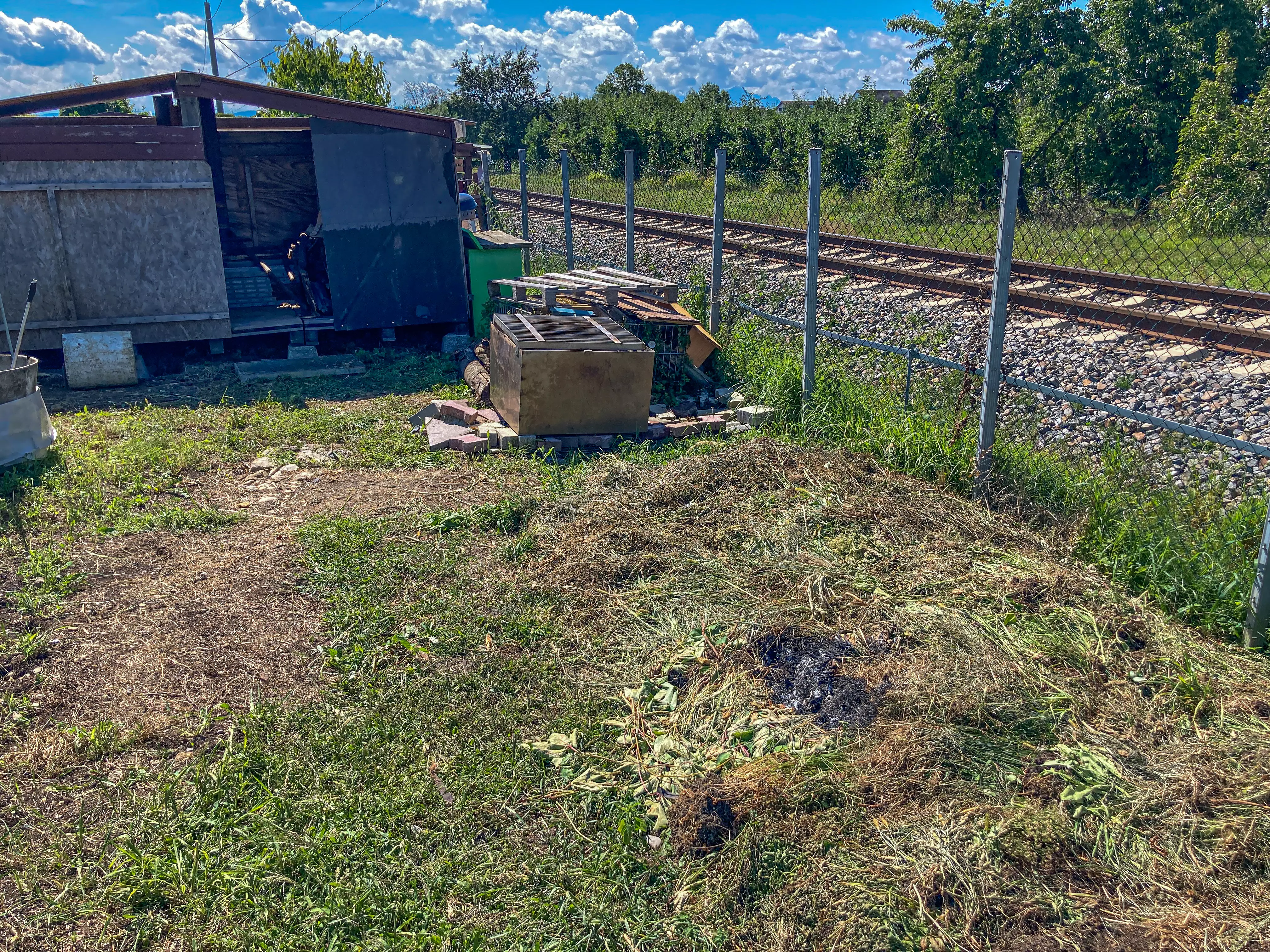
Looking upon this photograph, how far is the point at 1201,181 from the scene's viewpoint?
11.7 meters

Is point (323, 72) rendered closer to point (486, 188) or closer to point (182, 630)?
point (486, 188)

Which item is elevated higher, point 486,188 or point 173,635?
point 486,188

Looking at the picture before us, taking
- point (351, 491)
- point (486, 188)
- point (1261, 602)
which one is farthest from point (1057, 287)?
point (486, 188)

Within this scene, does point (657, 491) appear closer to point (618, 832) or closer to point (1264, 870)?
point (618, 832)

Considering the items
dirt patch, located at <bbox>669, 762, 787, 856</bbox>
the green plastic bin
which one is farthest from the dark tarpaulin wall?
dirt patch, located at <bbox>669, 762, 787, 856</bbox>

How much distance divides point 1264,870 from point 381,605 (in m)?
3.99

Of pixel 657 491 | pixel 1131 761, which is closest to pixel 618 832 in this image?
pixel 1131 761

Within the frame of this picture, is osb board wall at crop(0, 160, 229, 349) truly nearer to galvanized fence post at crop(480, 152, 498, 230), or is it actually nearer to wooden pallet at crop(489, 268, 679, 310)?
wooden pallet at crop(489, 268, 679, 310)

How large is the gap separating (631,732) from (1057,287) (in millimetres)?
8958

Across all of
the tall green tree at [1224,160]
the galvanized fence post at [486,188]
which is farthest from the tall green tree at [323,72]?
the tall green tree at [1224,160]

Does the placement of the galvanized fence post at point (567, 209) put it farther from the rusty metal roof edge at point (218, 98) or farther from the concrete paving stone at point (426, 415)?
the concrete paving stone at point (426, 415)

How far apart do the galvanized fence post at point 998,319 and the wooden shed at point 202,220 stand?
7844 mm

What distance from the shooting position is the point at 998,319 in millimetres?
5047

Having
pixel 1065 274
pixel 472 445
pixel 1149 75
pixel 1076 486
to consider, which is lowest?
pixel 472 445
